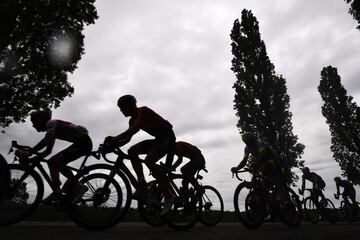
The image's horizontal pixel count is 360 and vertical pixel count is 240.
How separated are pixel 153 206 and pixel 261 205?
265 cm

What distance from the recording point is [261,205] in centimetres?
665

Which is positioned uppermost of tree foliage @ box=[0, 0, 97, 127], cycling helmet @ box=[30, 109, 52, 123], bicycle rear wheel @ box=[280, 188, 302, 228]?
tree foliage @ box=[0, 0, 97, 127]

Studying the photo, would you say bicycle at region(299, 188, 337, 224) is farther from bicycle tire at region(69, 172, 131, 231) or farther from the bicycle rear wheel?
bicycle tire at region(69, 172, 131, 231)

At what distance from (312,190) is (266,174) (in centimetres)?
602

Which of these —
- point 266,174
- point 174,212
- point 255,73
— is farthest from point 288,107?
point 174,212

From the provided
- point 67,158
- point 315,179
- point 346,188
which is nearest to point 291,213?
point 67,158

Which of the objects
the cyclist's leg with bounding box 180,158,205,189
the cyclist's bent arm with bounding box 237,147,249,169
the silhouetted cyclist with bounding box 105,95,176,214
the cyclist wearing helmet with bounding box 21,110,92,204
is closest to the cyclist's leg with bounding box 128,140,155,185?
the silhouetted cyclist with bounding box 105,95,176,214

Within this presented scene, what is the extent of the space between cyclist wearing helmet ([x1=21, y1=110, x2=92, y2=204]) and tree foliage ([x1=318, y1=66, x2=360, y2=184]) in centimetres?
3073

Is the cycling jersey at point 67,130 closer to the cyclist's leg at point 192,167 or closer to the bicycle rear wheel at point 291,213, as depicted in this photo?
the cyclist's leg at point 192,167

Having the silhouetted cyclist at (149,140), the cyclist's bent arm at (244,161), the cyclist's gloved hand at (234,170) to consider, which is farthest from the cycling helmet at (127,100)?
the cyclist's bent arm at (244,161)

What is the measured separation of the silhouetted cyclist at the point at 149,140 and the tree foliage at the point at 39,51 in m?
10.1

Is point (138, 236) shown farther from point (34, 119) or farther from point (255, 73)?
point (255, 73)

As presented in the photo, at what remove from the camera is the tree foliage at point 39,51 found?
13.4 metres

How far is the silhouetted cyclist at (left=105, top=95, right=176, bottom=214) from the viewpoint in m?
4.81
